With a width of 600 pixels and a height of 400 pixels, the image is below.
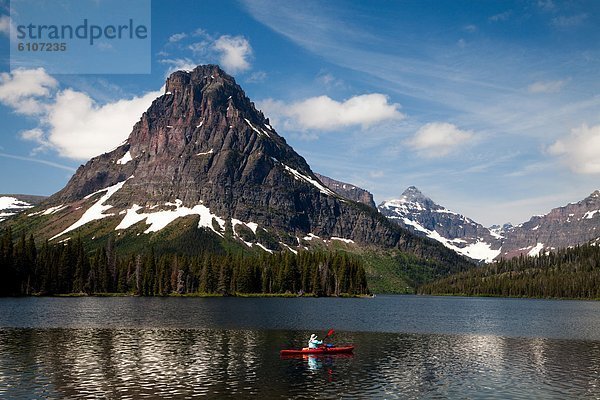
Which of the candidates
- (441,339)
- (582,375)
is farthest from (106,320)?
(582,375)

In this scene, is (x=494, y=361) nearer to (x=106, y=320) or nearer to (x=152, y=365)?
(x=152, y=365)

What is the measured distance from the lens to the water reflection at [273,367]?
165ft

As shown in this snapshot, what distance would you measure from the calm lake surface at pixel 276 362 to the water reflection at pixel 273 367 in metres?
0.13

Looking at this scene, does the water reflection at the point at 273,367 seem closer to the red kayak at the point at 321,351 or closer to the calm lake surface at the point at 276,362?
the calm lake surface at the point at 276,362

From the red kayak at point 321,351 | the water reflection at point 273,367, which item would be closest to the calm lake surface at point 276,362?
the water reflection at point 273,367

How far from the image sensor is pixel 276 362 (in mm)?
65875

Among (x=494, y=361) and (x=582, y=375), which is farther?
(x=494, y=361)

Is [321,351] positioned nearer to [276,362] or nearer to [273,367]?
[276,362]

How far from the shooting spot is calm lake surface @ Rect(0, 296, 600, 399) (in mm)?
50656

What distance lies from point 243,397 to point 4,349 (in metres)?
41.5

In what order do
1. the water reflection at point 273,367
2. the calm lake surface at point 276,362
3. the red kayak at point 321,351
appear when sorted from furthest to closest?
the red kayak at point 321,351, the calm lake surface at point 276,362, the water reflection at point 273,367

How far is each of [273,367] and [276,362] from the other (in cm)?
357

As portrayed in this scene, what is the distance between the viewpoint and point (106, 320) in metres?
114

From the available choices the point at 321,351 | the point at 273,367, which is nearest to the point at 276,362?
the point at 273,367
